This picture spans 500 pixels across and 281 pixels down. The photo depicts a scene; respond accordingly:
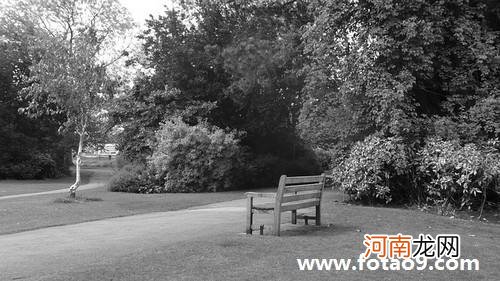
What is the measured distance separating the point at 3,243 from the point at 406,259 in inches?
281

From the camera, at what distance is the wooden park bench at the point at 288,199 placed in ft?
32.5

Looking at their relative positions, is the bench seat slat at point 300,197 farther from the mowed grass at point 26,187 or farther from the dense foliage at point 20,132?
the dense foliage at point 20,132

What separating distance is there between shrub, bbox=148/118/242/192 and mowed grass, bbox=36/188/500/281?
42.1 ft

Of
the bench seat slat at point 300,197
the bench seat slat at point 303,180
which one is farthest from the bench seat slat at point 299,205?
the bench seat slat at point 303,180

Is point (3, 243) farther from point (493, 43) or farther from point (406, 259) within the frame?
point (493, 43)

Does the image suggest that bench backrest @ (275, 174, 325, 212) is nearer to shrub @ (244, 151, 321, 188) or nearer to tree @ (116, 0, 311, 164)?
tree @ (116, 0, 311, 164)

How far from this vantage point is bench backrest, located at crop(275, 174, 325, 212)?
9.92 meters

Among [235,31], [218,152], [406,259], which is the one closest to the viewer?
[406,259]

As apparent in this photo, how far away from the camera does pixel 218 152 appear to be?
24094 millimetres

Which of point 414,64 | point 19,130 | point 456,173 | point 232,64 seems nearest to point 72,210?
point 456,173

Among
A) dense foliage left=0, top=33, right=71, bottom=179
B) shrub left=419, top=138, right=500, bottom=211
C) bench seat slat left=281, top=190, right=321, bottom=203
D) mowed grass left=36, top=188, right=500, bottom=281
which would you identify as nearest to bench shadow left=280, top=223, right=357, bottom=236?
mowed grass left=36, top=188, right=500, bottom=281

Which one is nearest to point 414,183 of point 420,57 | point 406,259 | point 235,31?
point 420,57

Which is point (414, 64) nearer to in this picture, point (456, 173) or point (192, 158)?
point (456, 173)

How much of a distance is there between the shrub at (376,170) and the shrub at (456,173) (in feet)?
2.55
